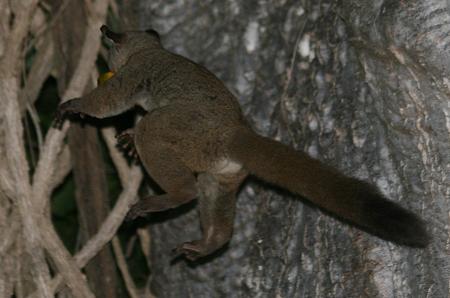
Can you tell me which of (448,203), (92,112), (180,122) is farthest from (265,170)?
(92,112)

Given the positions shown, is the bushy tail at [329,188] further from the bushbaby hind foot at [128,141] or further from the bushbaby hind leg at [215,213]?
the bushbaby hind foot at [128,141]

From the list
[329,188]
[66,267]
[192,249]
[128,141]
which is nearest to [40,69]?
[128,141]

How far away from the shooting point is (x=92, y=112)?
5352mm

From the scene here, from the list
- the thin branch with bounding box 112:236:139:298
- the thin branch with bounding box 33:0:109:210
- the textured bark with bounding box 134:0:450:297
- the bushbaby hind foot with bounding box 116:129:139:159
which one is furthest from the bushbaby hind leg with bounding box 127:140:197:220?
the thin branch with bounding box 112:236:139:298

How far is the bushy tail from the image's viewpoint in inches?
152

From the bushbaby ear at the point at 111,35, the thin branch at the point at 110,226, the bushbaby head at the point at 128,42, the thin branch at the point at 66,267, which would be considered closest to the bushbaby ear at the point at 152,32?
the bushbaby head at the point at 128,42

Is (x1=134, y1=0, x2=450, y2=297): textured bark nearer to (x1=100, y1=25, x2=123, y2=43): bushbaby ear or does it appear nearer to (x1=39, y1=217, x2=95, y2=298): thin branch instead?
(x1=100, y1=25, x2=123, y2=43): bushbaby ear

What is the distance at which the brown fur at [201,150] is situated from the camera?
4.29 metres

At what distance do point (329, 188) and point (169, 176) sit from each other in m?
0.93

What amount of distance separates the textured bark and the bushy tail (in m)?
0.29

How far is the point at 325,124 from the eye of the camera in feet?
16.7

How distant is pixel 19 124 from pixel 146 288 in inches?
51.5

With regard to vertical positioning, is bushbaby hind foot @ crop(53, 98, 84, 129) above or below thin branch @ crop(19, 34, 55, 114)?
above

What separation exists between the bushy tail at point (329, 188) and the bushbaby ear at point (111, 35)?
117 cm
